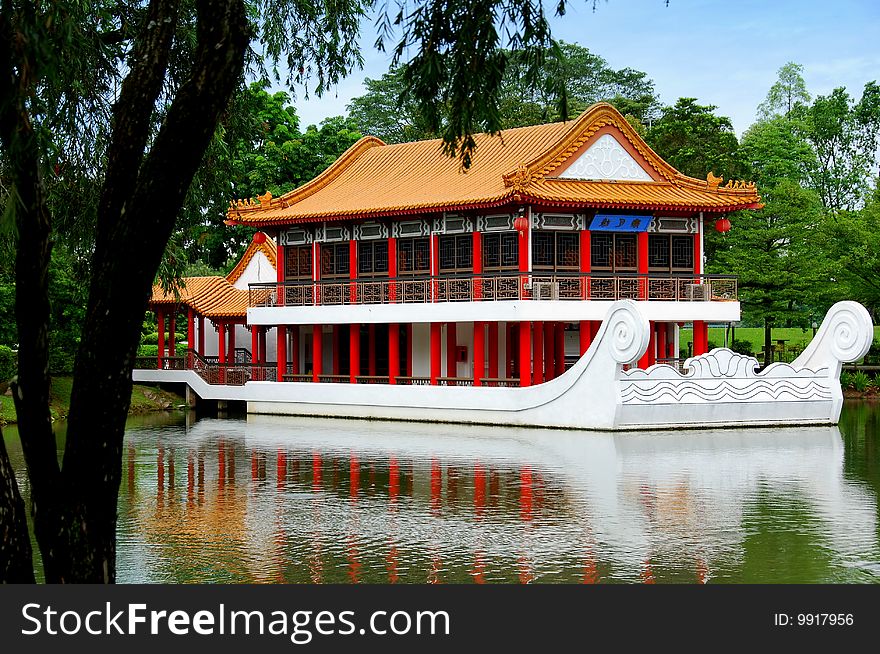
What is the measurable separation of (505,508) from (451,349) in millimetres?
19531

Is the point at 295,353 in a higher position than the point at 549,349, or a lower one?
lower

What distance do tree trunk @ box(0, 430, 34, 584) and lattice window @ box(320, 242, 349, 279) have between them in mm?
30058

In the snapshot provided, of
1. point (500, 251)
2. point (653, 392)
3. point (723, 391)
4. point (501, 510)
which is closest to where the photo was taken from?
point (501, 510)

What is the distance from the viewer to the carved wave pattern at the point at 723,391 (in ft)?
99.3

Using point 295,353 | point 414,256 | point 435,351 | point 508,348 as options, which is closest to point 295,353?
point 295,353

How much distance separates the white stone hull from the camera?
29969 millimetres

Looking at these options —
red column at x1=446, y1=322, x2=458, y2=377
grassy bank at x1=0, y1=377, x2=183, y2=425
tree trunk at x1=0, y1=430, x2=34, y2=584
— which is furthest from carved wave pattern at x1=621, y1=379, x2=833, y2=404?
tree trunk at x1=0, y1=430, x2=34, y2=584

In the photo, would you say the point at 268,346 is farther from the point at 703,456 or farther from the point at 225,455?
the point at 703,456

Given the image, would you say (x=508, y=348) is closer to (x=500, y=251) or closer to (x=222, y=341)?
(x=500, y=251)

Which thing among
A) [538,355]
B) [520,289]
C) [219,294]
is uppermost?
[219,294]

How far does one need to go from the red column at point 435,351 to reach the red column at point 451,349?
1.82m

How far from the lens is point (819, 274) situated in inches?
1850

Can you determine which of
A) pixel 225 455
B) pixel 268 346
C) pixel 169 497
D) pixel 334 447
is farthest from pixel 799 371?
pixel 268 346

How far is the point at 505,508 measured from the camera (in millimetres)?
18562
